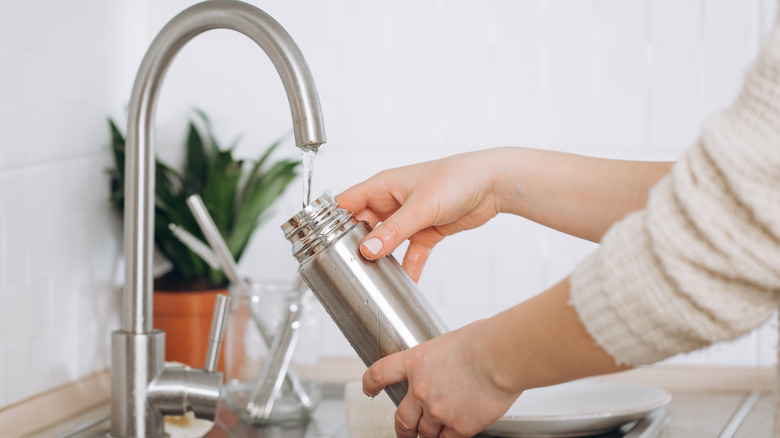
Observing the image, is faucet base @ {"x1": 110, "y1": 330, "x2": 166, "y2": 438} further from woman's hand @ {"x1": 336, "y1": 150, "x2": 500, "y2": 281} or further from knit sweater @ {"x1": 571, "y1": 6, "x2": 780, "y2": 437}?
knit sweater @ {"x1": 571, "y1": 6, "x2": 780, "y2": 437}

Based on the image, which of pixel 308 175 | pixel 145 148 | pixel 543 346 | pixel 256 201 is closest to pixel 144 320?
pixel 145 148

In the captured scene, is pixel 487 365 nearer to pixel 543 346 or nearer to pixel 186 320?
pixel 543 346

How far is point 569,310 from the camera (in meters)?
0.66

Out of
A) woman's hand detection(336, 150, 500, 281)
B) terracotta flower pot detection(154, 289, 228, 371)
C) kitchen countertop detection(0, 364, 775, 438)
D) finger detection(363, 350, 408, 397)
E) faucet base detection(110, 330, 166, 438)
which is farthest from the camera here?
terracotta flower pot detection(154, 289, 228, 371)

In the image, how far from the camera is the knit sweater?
1.83ft

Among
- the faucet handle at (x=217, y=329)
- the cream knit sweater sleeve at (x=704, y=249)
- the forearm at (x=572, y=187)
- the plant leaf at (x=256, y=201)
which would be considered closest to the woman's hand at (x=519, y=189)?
the forearm at (x=572, y=187)

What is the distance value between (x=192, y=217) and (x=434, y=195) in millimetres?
591

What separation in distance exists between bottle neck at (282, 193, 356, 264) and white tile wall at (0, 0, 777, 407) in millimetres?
631

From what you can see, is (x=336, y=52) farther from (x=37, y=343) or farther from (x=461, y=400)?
(x=461, y=400)

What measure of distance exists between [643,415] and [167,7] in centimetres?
105

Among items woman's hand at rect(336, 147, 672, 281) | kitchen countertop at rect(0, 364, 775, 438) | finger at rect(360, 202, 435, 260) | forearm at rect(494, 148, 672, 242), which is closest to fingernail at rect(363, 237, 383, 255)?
finger at rect(360, 202, 435, 260)

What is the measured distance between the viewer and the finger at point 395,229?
0.82 metres

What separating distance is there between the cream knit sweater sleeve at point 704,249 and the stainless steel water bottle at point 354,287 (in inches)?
8.8

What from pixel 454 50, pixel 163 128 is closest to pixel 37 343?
pixel 163 128
